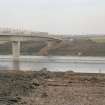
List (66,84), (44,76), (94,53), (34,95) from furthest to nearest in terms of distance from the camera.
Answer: (94,53) < (44,76) < (66,84) < (34,95)

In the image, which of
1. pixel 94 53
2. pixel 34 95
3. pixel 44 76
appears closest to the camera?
pixel 34 95

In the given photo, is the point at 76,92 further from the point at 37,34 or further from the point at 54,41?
the point at 54,41

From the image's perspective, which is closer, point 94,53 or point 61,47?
point 94,53

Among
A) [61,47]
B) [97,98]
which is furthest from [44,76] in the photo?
[61,47]

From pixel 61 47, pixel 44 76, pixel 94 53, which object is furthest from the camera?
pixel 61 47

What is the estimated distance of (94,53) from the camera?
79000 mm

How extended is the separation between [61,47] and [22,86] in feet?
207

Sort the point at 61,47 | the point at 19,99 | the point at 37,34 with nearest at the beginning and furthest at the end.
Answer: the point at 19,99, the point at 37,34, the point at 61,47

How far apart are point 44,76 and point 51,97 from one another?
11980mm

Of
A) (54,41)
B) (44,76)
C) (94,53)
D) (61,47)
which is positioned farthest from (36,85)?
(61,47)

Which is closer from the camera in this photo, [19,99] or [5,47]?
[19,99]

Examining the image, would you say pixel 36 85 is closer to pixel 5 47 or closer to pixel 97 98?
pixel 97 98

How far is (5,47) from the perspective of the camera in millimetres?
93125

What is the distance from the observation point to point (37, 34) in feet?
219
